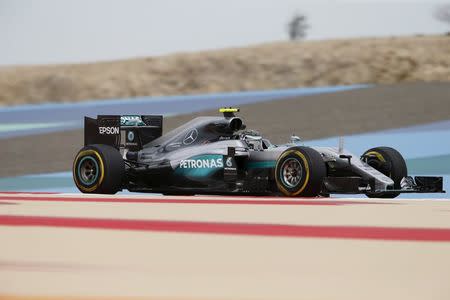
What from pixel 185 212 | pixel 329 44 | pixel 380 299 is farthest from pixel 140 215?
pixel 329 44

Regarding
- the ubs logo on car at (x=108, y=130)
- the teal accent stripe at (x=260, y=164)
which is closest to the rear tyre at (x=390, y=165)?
the teal accent stripe at (x=260, y=164)

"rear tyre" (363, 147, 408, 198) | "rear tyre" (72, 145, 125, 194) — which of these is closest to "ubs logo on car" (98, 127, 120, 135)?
"rear tyre" (72, 145, 125, 194)

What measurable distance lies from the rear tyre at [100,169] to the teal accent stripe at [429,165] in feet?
21.3

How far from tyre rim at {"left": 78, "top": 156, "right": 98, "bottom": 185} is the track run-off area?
6168 mm

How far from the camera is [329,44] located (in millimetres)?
64875

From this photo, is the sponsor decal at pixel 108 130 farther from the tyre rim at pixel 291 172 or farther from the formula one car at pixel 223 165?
the tyre rim at pixel 291 172

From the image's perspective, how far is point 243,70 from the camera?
6259 centimetres

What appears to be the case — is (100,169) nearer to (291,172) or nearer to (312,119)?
(291,172)

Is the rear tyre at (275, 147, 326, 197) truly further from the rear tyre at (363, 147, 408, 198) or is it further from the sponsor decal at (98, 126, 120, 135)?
the sponsor decal at (98, 126, 120, 135)

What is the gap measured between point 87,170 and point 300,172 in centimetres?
393

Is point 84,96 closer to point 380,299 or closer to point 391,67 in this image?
point 391,67

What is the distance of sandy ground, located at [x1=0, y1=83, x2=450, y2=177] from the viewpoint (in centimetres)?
2464

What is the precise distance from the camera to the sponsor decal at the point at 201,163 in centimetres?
1677

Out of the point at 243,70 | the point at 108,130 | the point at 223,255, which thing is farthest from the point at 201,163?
the point at 243,70
